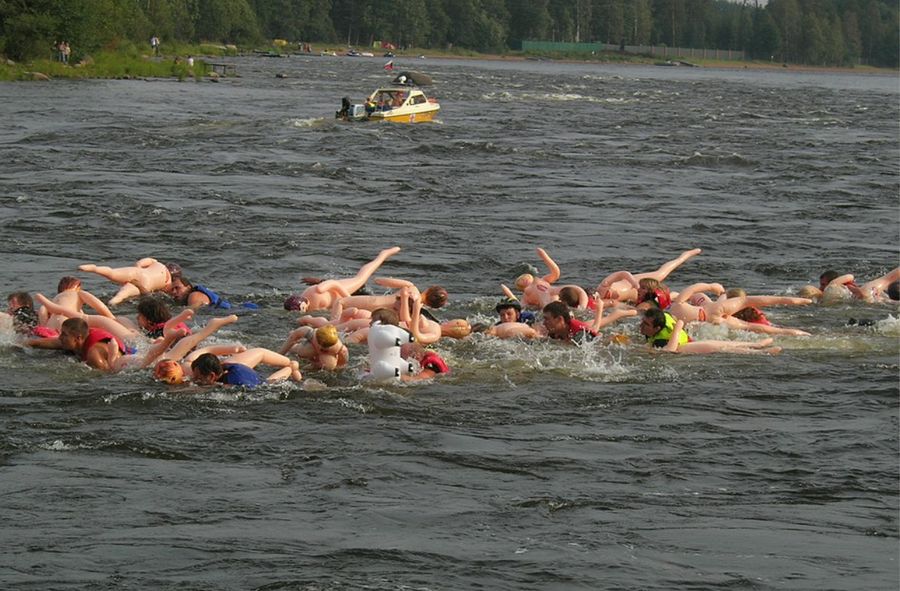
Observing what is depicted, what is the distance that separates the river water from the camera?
10219 millimetres

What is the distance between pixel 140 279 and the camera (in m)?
18.9

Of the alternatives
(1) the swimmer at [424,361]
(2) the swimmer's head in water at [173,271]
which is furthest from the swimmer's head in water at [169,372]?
(2) the swimmer's head in water at [173,271]

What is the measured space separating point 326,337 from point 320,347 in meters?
0.30

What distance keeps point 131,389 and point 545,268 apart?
10294 millimetres

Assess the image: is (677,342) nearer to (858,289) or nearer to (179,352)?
(858,289)

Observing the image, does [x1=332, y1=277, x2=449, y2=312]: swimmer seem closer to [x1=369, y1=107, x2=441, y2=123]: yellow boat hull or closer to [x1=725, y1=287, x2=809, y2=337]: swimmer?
[x1=725, y1=287, x2=809, y2=337]: swimmer

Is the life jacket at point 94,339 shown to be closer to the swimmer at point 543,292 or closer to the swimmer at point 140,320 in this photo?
the swimmer at point 140,320

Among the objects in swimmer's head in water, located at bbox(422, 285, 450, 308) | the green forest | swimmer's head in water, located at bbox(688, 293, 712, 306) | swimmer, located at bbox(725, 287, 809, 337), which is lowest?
swimmer, located at bbox(725, 287, 809, 337)

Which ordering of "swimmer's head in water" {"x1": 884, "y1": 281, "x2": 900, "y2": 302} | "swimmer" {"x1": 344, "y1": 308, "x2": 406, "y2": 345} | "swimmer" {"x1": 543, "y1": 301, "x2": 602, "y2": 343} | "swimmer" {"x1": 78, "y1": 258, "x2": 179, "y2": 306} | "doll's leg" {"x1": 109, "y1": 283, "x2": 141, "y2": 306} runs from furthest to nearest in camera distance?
"swimmer's head in water" {"x1": 884, "y1": 281, "x2": 900, "y2": 302} < "swimmer" {"x1": 78, "y1": 258, "x2": 179, "y2": 306} < "doll's leg" {"x1": 109, "y1": 283, "x2": 141, "y2": 306} < "swimmer" {"x1": 543, "y1": 301, "x2": 602, "y2": 343} < "swimmer" {"x1": 344, "y1": 308, "x2": 406, "y2": 345}

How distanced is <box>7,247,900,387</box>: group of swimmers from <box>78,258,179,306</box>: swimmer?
1 cm

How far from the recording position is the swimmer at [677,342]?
16359mm

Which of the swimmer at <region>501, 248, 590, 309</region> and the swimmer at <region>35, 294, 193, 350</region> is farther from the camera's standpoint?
the swimmer at <region>501, 248, 590, 309</region>

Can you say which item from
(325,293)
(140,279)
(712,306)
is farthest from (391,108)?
(712,306)

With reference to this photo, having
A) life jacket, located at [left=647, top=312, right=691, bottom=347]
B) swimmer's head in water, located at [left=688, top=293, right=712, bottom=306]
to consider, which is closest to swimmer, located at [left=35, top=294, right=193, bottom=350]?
life jacket, located at [left=647, top=312, right=691, bottom=347]
